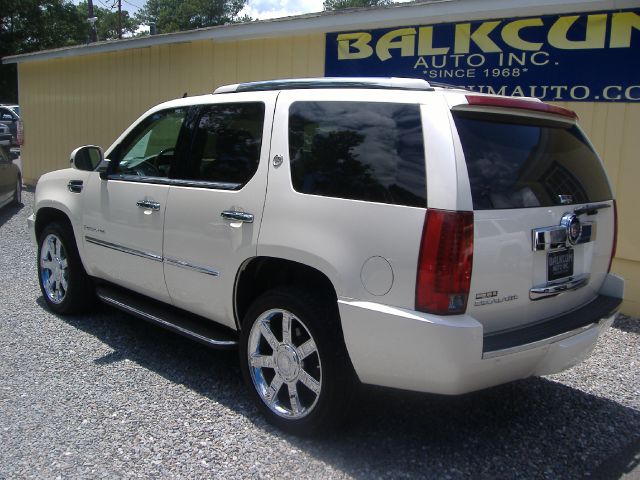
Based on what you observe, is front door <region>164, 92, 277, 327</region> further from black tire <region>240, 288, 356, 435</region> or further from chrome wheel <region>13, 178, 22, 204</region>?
chrome wheel <region>13, 178, 22, 204</region>

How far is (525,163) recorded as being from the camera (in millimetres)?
3387

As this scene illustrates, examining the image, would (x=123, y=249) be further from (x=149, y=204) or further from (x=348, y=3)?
(x=348, y=3)

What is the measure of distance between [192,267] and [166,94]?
7682 mm

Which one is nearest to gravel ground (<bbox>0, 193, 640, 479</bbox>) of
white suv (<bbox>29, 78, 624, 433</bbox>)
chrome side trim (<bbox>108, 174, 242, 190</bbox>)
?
white suv (<bbox>29, 78, 624, 433</bbox>)

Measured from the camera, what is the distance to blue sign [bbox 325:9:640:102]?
6230 millimetres

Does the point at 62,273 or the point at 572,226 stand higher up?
the point at 572,226

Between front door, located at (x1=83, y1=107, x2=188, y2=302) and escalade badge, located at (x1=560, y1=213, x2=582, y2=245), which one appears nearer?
escalade badge, located at (x1=560, y1=213, x2=582, y2=245)

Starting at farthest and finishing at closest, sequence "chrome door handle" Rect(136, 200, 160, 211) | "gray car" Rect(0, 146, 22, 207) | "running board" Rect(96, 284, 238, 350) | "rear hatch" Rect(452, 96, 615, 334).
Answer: "gray car" Rect(0, 146, 22, 207), "chrome door handle" Rect(136, 200, 160, 211), "running board" Rect(96, 284, 238, 350), "rear hatch" Rect(452, 96, 615, 334)

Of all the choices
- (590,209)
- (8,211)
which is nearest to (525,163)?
(590,209)

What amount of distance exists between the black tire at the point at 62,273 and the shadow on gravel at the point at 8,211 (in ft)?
18.6

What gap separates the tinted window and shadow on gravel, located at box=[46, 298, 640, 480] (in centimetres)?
142

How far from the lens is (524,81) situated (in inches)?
270

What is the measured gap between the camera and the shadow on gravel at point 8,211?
11166 millimetres

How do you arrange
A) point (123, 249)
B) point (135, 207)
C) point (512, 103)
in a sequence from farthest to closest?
point (123, 249) < point (135, 207) < point (512, 103)
